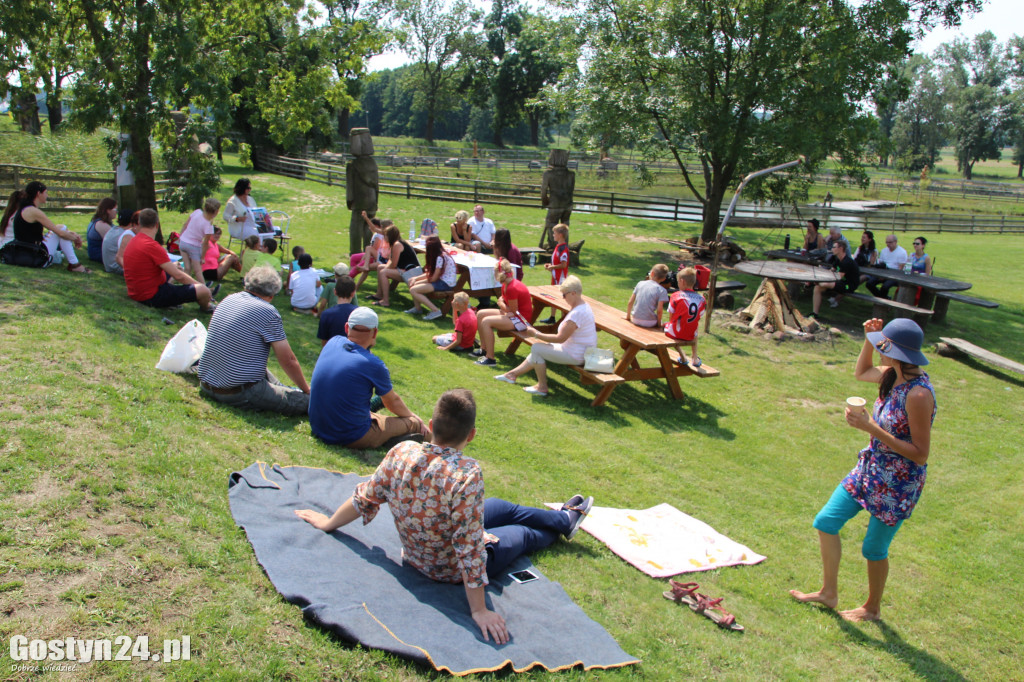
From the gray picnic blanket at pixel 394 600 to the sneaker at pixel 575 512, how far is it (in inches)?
22.1

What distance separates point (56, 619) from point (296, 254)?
8296 mm

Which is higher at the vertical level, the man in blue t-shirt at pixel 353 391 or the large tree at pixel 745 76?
the large tree at pixel 745 76

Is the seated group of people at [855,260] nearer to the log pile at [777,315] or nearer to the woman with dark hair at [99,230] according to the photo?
the log pile at [777,315]

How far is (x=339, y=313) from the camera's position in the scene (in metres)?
7.20

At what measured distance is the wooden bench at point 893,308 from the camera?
505 inches

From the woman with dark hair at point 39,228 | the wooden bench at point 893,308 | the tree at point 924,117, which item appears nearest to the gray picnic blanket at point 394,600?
the woman with dark hair at point 39,228

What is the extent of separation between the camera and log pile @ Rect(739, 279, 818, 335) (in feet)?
40.8

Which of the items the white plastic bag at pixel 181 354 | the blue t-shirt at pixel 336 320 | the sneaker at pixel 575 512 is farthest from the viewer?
the blue t-shirt at pixel 336 320

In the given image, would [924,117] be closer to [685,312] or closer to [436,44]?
[436,44]

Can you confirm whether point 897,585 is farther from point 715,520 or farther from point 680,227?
point 680,227

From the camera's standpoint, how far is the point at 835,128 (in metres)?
15.3

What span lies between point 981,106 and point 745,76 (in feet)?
246

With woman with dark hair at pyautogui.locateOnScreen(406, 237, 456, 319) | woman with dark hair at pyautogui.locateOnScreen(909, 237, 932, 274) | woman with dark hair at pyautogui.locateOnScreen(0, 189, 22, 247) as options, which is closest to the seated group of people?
woman with dark hair at pyautogui.locateOnScreen(909, 237, 932, 274)

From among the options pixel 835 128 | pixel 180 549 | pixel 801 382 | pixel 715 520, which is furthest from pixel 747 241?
pixel 180 549
